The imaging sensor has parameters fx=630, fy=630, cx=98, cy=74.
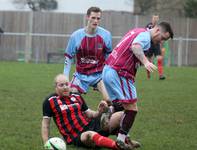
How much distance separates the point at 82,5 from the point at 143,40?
122 ft

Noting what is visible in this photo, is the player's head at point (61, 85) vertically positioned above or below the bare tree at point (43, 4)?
below

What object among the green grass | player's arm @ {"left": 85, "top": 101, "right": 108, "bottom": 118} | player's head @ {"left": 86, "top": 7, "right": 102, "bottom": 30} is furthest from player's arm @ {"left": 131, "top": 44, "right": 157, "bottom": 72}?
player's head @ {"left": 86, "top": 7, "right": 102, "bottom": 30}

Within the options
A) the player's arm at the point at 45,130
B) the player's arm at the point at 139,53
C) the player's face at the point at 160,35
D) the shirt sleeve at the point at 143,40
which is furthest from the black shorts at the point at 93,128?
the player's face at the point at 160,35

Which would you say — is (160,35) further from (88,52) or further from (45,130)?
(88,52)

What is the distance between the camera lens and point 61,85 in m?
7.64

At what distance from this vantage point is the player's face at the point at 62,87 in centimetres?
757

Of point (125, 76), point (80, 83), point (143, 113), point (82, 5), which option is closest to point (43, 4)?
point (82, 5)

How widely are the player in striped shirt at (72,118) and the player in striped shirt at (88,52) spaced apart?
5.57 feet

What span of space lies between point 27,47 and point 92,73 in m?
23.3

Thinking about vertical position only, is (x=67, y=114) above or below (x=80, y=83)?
below

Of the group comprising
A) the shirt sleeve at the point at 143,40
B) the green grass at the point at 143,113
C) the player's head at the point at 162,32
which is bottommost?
the green grass at the point at 143,113

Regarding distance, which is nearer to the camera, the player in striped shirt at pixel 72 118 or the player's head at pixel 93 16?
the player in striped shirt at pixel 72 118

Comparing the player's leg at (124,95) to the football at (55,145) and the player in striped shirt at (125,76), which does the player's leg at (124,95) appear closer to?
the player in striped shirt at (125,76)

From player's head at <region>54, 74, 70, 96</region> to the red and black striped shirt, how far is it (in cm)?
12
